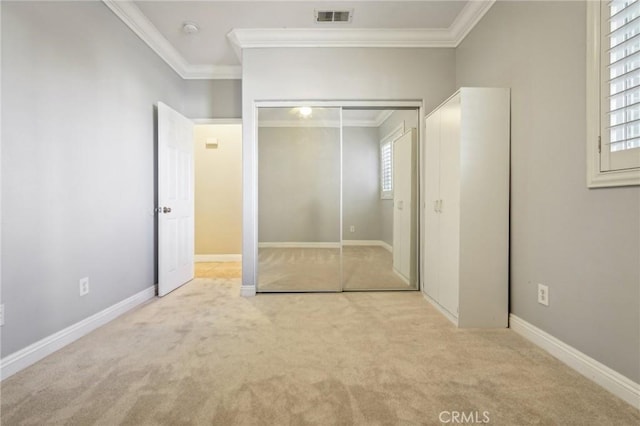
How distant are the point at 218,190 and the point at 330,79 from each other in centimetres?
283

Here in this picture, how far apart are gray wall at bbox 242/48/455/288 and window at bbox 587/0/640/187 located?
64.0 inches

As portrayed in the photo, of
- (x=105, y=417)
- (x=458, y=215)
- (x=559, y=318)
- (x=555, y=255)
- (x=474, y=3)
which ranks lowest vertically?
(x=105, y=417)

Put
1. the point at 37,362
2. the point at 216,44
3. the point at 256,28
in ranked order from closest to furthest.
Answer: the point at 37,362 < the point at 256,28 < the point at 216,44

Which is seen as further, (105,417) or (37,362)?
(37,362)

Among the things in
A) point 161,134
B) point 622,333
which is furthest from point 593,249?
point 161,134

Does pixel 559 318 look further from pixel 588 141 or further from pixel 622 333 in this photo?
pixel 588 141

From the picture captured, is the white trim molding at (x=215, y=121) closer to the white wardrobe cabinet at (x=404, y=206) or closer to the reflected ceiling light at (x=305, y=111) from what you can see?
the reflected ceiling light at (x=305, y=111)

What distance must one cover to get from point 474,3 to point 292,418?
3309mm

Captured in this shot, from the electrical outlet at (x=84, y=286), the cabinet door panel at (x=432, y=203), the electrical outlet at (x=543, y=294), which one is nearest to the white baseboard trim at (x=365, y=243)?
the cabinet door panel at (x=432, y=203)

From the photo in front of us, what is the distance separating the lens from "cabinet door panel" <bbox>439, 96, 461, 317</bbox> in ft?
7.37

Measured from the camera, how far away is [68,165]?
199 centimetres

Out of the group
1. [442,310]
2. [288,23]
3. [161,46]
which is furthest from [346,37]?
[442,310]

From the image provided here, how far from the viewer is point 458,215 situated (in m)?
2.22

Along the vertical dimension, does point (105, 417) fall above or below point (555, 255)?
below
